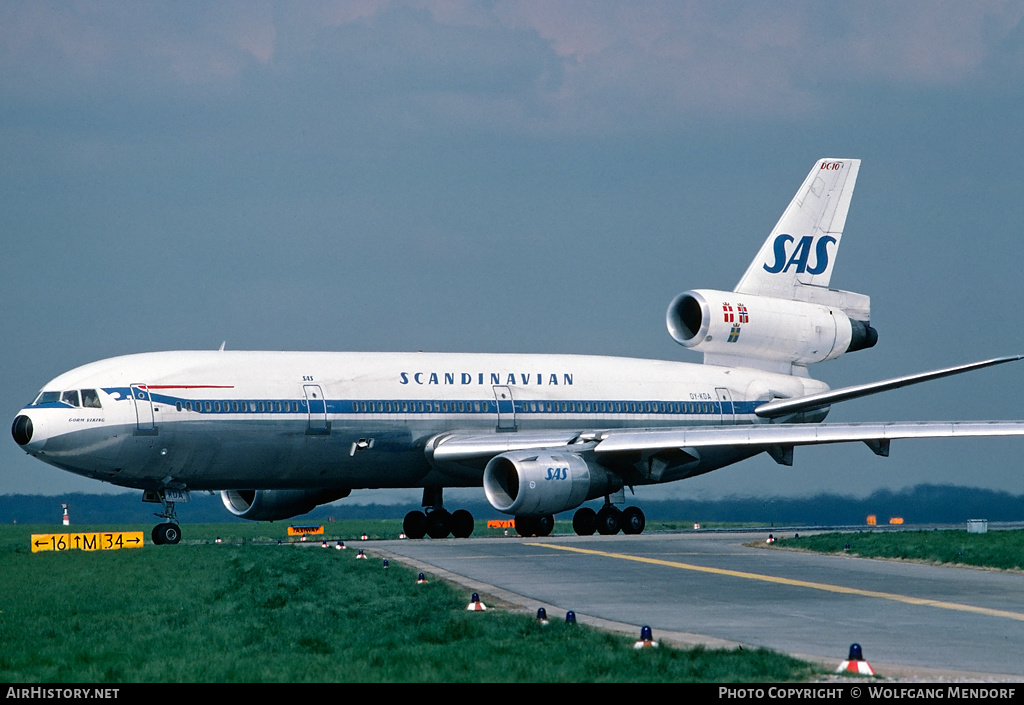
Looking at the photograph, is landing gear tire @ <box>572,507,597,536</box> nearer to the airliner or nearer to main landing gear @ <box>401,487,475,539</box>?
the airliner

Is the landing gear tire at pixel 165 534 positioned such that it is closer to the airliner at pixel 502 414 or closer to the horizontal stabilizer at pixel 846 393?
the airliner at pixel 502 414

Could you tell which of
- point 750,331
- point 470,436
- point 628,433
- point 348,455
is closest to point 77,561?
point 348,455

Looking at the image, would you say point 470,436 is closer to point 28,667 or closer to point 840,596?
point 840,596

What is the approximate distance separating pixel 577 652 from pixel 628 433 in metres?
22.9

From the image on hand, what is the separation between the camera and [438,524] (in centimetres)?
4009

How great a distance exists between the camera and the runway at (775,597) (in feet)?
44.8

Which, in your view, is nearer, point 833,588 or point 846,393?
point 833,588

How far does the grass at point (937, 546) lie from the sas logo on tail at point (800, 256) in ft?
36.3

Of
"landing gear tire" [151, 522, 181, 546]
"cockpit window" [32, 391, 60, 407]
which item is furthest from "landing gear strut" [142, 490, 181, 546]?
"cockpit window" [32, 391, 60, 407]

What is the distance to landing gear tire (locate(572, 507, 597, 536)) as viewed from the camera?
3897 cm

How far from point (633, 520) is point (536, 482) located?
682cm

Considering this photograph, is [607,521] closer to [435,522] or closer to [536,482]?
[435,522]

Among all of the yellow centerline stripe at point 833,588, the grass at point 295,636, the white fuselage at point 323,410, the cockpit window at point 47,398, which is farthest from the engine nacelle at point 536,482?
the cockpit window at point 47,398

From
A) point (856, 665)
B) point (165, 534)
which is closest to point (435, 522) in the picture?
point (165, 534)
